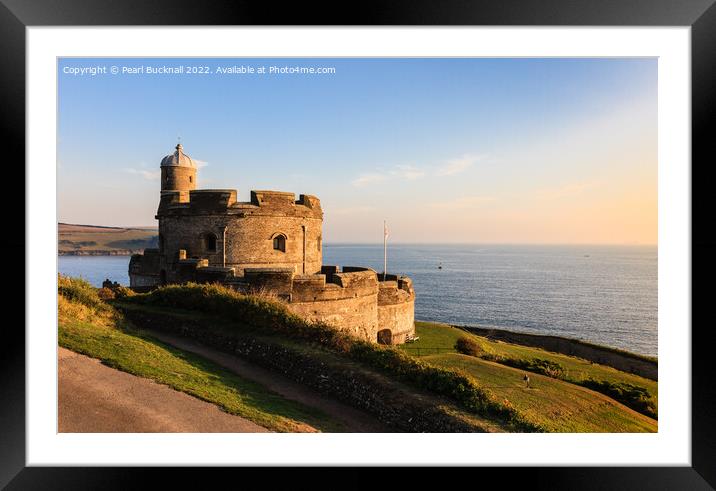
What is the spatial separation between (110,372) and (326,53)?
269 inches

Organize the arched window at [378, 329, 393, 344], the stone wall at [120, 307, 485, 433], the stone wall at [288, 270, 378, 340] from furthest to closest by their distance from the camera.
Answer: the arched window at [378, 329, 393, 344], the stone wall at [288, 270, 378, 340], the stone wall at [120, 307, 485, 433]

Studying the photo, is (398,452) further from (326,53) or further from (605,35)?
(605,35)

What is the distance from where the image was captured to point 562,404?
437 inches

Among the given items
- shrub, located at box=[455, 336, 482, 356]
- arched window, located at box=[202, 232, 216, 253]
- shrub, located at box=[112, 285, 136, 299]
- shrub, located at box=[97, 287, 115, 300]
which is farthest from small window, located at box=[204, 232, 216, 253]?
shrub, located at box=[455, 336, 482, 356]

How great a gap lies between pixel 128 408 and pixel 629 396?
15.1 meters

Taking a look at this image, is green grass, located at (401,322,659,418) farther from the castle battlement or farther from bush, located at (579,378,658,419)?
the castle battlement

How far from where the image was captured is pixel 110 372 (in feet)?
23.6

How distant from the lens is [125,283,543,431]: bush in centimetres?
721

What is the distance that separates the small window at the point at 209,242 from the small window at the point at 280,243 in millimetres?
2733

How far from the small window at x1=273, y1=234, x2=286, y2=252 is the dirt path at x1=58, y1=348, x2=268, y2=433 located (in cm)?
1209

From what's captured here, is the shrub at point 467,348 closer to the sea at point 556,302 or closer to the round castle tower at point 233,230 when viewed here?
the round castle tower at point 233,230

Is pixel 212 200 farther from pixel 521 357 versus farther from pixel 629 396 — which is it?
pixel 521 357

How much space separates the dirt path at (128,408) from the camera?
19.9 ft

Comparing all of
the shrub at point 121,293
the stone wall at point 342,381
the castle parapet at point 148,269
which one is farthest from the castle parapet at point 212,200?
the stone wall at point 342,381
